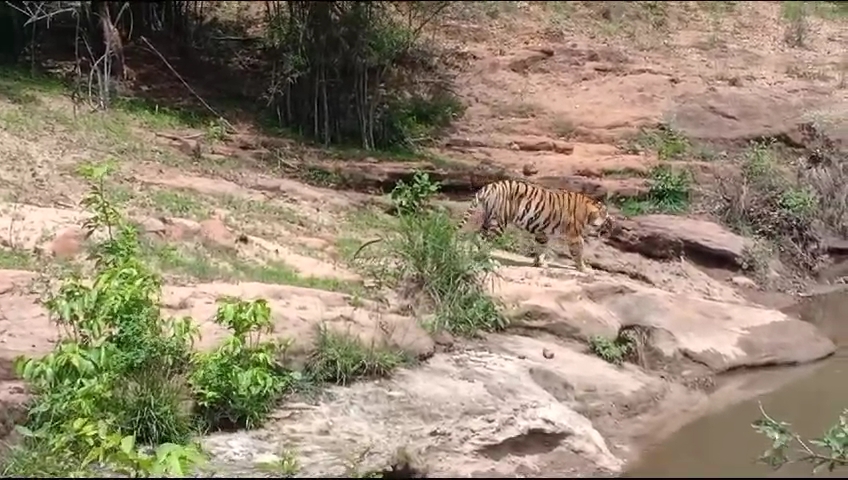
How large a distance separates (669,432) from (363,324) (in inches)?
76.2

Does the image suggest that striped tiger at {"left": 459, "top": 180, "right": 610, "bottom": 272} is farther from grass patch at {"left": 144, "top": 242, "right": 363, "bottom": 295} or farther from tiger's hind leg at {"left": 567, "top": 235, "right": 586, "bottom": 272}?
grass patch at {"left": 144, "top": 242, "right": 363, "bottom": 295}

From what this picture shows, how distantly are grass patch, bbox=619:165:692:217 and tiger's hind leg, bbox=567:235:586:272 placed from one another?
58.8 inches

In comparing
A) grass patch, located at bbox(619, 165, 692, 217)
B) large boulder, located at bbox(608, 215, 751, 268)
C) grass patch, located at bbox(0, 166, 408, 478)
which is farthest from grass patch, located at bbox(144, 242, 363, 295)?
grass patch, located at bbox(619, 165, 692, 217)

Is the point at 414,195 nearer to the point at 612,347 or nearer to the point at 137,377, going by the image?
the point at 612,347

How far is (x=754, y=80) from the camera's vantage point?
14344mm

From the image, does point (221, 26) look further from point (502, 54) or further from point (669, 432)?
point (669, 432)

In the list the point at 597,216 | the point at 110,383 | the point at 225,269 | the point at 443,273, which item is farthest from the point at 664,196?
the point at 110,383

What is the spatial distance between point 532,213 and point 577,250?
512mm

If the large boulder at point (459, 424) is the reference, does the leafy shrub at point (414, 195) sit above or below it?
above

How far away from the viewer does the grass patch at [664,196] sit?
38.0ft

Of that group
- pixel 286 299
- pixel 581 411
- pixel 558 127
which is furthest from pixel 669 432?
pixel 558 127

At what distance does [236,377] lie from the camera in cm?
593

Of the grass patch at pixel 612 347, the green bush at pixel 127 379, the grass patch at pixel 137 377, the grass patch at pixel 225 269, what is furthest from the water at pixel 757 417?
the grass patch at pixel 225 269

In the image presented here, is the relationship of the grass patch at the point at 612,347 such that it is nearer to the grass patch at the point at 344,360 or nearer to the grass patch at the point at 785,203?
the grass patch at the point at 344,360
